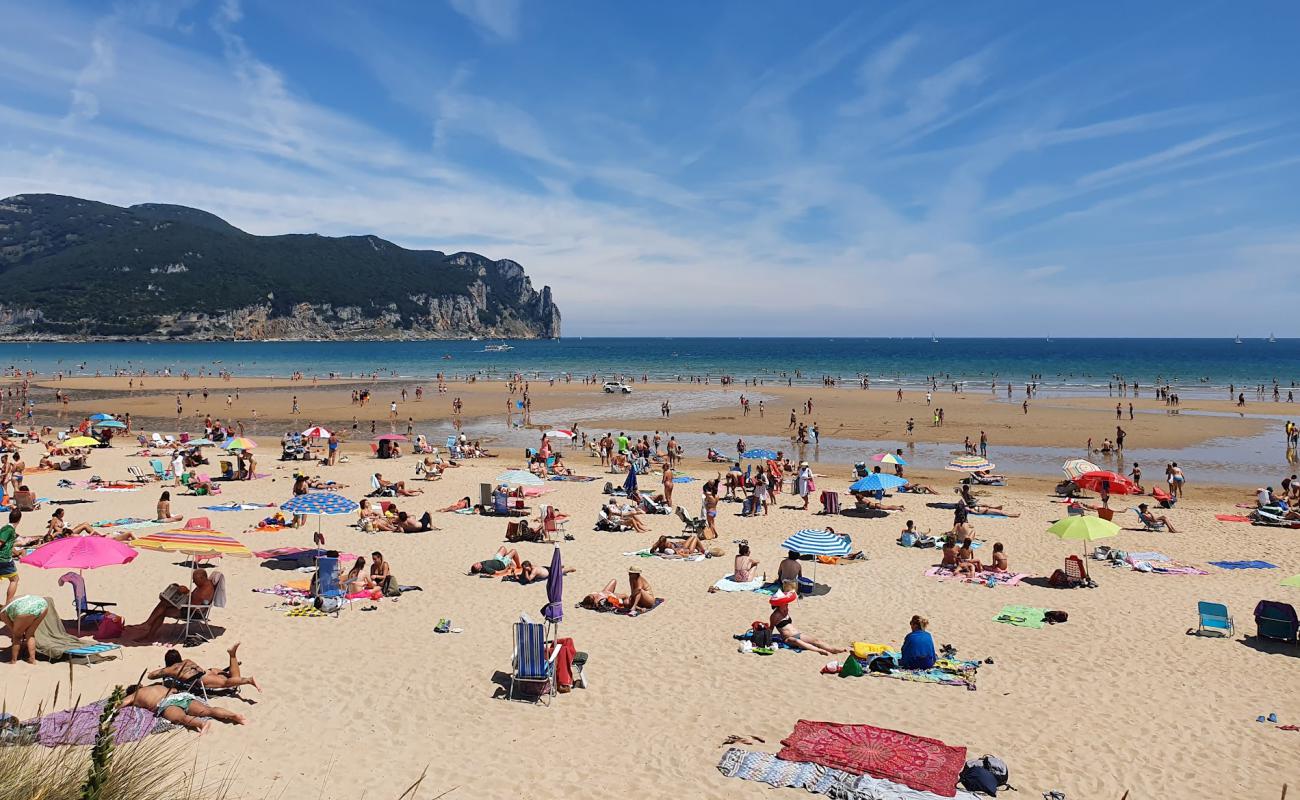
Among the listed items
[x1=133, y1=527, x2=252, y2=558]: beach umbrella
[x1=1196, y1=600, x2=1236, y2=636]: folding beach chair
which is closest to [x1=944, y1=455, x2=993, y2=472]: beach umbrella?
[x1=1196, y1=600, x2=1236, y2=636]: folding beach chair

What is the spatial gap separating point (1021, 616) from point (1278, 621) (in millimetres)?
3140

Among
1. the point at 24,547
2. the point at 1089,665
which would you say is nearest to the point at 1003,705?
the point at 1089,665

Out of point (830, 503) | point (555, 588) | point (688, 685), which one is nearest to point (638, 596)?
point (555, 588)

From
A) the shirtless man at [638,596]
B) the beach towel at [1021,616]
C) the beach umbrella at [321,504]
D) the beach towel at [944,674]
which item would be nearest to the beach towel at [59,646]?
the beach umbrella at [321,504]

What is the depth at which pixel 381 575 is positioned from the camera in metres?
12.9

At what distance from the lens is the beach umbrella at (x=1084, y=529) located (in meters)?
13.8

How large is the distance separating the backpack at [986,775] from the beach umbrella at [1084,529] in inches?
304

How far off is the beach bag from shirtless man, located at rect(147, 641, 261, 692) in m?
2.05

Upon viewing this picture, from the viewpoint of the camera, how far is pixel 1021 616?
11.8 meters

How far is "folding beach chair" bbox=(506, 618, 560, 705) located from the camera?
29.1ft

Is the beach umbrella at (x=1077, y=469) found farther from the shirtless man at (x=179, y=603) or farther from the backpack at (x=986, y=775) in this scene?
the shirtless man at (x=179, y=603)

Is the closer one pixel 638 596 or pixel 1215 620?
pixel 1215 620

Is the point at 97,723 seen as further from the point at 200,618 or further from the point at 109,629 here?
the point at 109,629

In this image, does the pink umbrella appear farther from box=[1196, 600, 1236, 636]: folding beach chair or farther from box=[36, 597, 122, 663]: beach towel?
box=[1196, 600, 1236, 636]: folding beach chair
